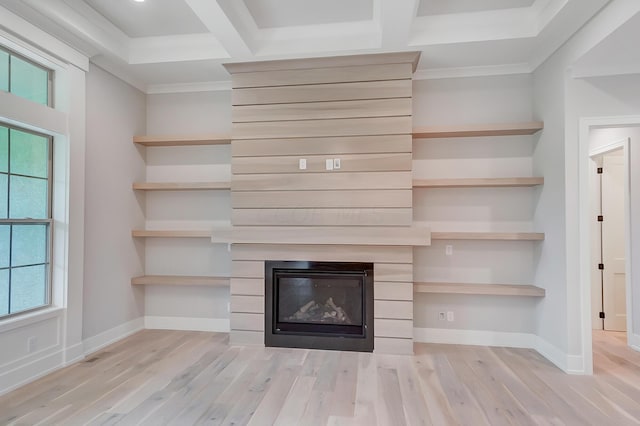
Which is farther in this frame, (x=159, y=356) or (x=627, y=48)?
(x=159, y=356)

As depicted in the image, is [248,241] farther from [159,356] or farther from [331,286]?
[159,356]

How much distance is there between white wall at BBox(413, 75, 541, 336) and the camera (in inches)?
143

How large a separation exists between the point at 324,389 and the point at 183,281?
206cm

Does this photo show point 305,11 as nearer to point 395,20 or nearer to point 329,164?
point 395,20

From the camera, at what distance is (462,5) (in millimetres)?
2961

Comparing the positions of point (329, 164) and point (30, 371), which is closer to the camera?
point (30, 371)

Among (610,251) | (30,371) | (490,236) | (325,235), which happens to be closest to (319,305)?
(325,235)

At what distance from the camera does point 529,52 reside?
10.8 feet

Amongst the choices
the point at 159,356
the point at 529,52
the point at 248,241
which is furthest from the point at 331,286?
the point at 529,52

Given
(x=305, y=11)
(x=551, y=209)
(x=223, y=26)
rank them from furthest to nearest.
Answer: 1. (x=551, y=209)
2. (x=305, y=11)
3. (x=223, y=26)

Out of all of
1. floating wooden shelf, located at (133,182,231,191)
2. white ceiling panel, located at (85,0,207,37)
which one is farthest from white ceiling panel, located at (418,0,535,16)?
floating wooden shelf, located at (133,182,231,191)

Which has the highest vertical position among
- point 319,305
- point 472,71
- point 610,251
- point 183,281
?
point 472,71

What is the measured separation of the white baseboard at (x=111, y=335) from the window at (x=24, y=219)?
63 centimetres

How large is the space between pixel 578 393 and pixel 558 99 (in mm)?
2441
